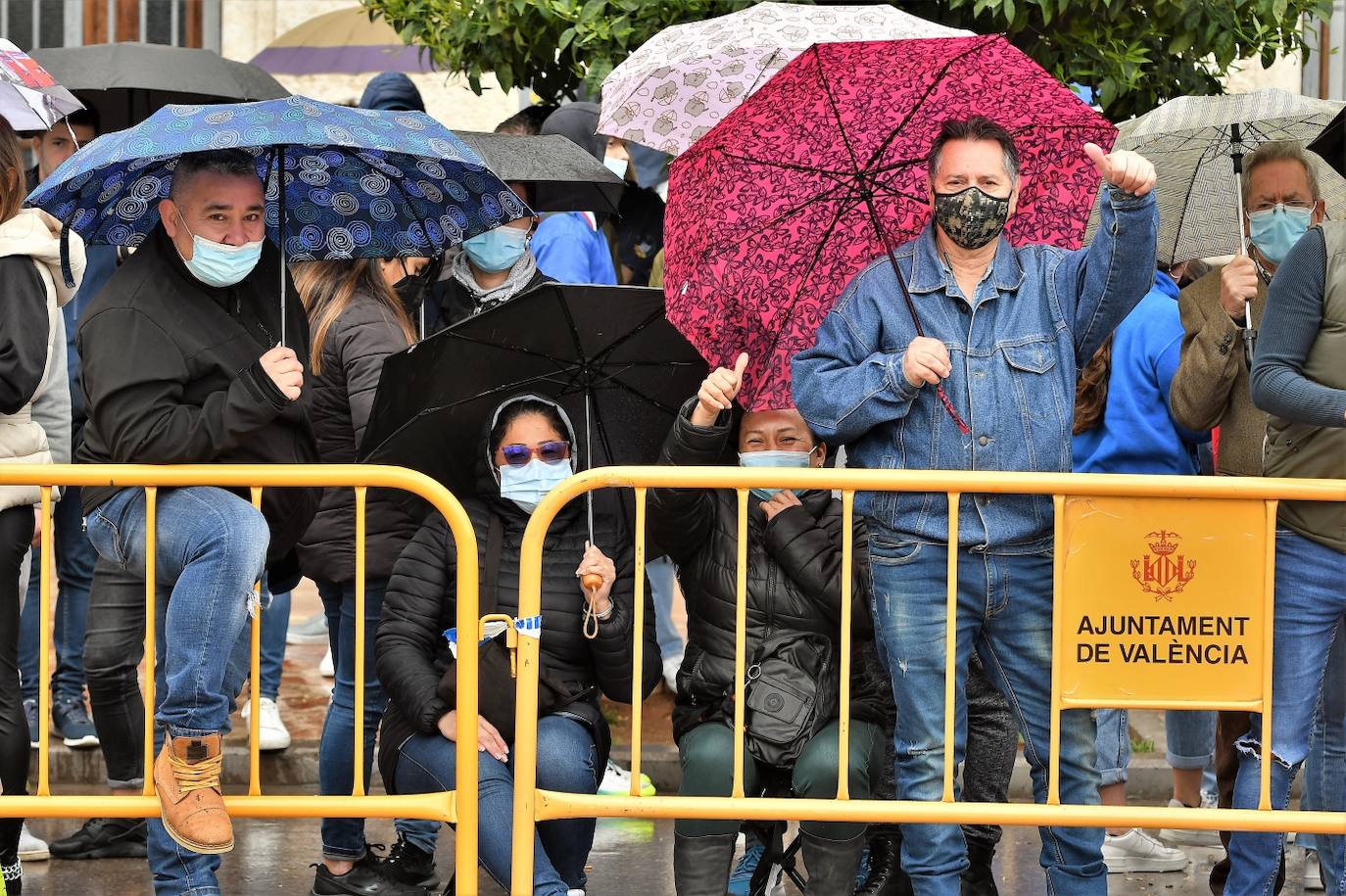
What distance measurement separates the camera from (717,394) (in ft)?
17.5

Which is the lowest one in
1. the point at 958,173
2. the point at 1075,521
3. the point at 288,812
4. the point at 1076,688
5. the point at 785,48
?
the point at 288,812

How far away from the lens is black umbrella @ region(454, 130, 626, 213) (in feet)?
23.8

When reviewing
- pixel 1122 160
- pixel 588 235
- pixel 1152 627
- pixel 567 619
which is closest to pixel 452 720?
pixel 567 619

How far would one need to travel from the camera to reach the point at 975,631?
5.16 metres

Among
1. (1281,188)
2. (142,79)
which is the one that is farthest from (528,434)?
(142,79)

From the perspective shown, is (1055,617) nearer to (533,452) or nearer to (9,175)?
(533,452)

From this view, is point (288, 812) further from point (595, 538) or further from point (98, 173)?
point (98, 173)

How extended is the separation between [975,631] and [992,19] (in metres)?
3.33

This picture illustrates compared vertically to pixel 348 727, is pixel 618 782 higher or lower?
lower

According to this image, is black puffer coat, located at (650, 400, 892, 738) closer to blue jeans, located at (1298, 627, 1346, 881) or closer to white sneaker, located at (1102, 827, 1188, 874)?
blue jeans, located at (1298, 627, 1346, 881)

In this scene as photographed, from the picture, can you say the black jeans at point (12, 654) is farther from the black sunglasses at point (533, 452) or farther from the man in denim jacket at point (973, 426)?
the man in denim jacket at point (973, 426)

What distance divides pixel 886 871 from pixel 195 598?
2.16m

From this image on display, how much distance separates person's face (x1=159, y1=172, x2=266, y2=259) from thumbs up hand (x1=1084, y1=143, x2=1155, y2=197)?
2.20 metres

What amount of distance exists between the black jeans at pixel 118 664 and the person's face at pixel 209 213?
Result: 3.48ft
